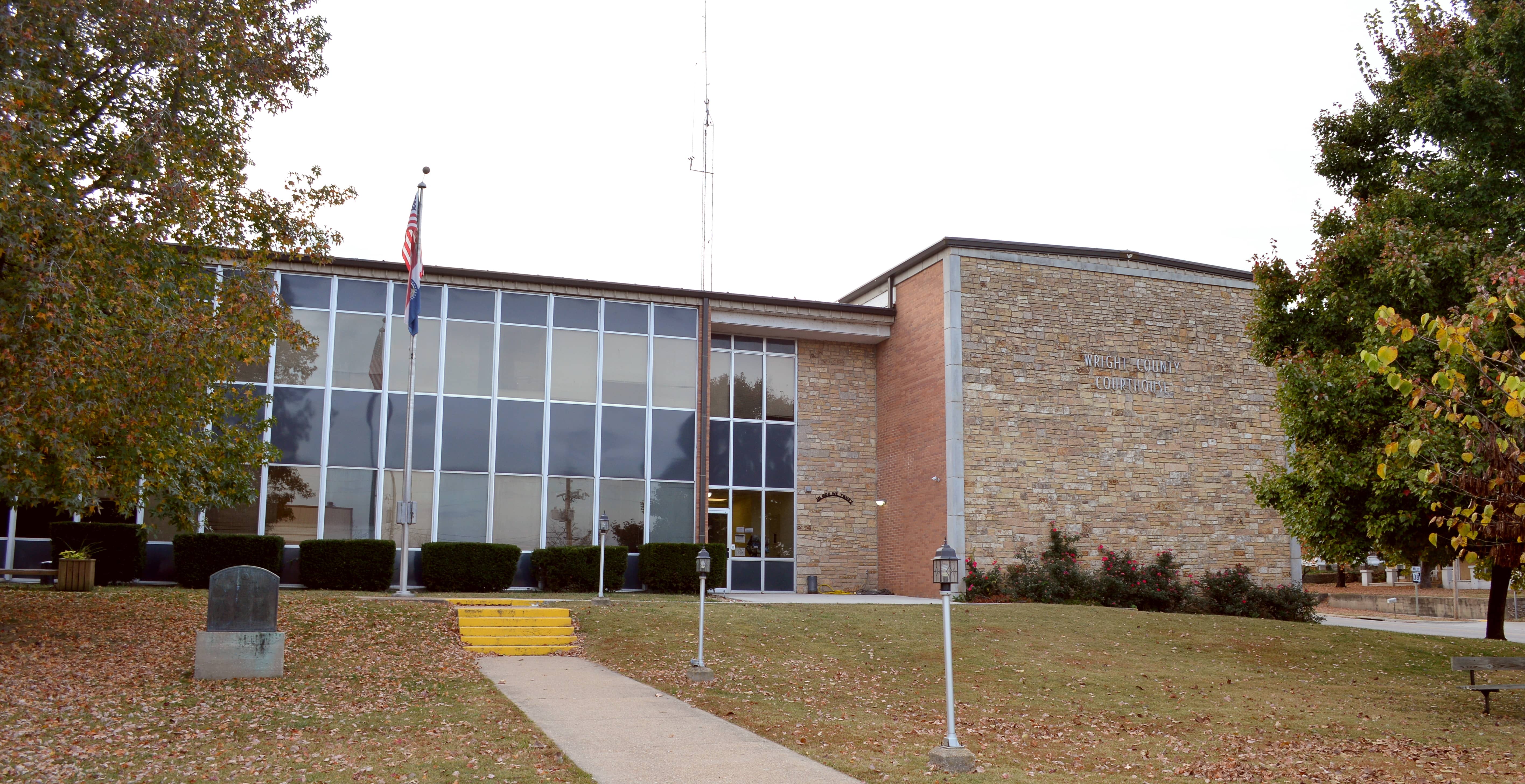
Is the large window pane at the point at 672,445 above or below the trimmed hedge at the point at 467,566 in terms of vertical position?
above

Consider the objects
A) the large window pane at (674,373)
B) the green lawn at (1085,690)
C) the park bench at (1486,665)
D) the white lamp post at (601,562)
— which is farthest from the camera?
the large window pane at (674,373)

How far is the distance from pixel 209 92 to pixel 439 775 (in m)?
10.6

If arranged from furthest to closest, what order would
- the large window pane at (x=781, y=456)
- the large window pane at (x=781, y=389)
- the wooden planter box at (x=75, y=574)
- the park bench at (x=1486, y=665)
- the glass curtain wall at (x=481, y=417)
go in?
the large window pane at (x=781, y=389) < the large window pane at (x=781, y=456) < the glass curtain wall at (x=481, y=417) < the wooden planter box at (x=75, y=574) < the park bench at (x=1486, y=665)

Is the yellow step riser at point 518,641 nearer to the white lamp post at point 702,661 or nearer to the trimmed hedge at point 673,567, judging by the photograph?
the white lamp post at point 702,661

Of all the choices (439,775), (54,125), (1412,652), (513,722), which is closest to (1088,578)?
(1412,652)

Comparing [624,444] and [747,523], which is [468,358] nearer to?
[624,444]

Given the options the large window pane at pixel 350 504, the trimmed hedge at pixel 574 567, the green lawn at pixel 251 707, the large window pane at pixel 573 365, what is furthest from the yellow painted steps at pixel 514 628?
the large window pane at pixel 573 365

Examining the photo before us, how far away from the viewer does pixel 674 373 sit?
24.9 m

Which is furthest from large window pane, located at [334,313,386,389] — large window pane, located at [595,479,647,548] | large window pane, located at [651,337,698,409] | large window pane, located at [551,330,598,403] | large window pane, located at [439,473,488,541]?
large window pane, located at [651,337,698,409]

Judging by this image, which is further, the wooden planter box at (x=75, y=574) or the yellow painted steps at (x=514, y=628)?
the wooden planter box at (x=75, y=574)

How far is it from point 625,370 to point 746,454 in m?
3.66

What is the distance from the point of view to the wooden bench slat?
11.8 metres

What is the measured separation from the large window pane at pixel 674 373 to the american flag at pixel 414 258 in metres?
6.27

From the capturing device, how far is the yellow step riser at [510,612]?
16750 millimetres
